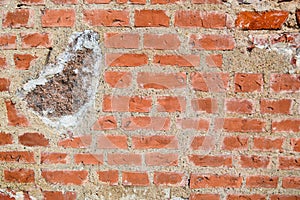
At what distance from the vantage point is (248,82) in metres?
1.17

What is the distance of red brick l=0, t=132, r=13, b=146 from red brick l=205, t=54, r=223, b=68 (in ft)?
2.61

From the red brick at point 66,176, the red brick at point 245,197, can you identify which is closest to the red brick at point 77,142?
the red brick at point 66,176

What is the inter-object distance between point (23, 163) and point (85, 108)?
0.33m

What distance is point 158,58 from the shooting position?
3.83ft

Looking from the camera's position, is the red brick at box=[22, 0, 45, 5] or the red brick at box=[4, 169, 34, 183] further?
the red brick at box=[4, 169, 34, 183]

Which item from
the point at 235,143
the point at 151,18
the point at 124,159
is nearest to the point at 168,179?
the point at 124,159

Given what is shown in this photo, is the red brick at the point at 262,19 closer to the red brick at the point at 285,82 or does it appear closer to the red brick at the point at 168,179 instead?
the red brick at the point at 285,82

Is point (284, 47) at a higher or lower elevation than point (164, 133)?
higher

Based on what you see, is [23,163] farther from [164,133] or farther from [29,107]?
[164,133]

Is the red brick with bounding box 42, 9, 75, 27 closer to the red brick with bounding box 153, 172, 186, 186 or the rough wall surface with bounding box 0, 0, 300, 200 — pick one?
the rough wall surface with bounding box 0, 0, 300, 200

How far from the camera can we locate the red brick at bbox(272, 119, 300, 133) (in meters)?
1.19

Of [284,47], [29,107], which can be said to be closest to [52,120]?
[29,107]

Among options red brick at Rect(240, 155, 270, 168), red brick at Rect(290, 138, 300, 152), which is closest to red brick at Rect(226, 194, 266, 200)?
red brick at Rect(240, 155, 270, 168)

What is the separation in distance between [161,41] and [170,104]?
232 mm
